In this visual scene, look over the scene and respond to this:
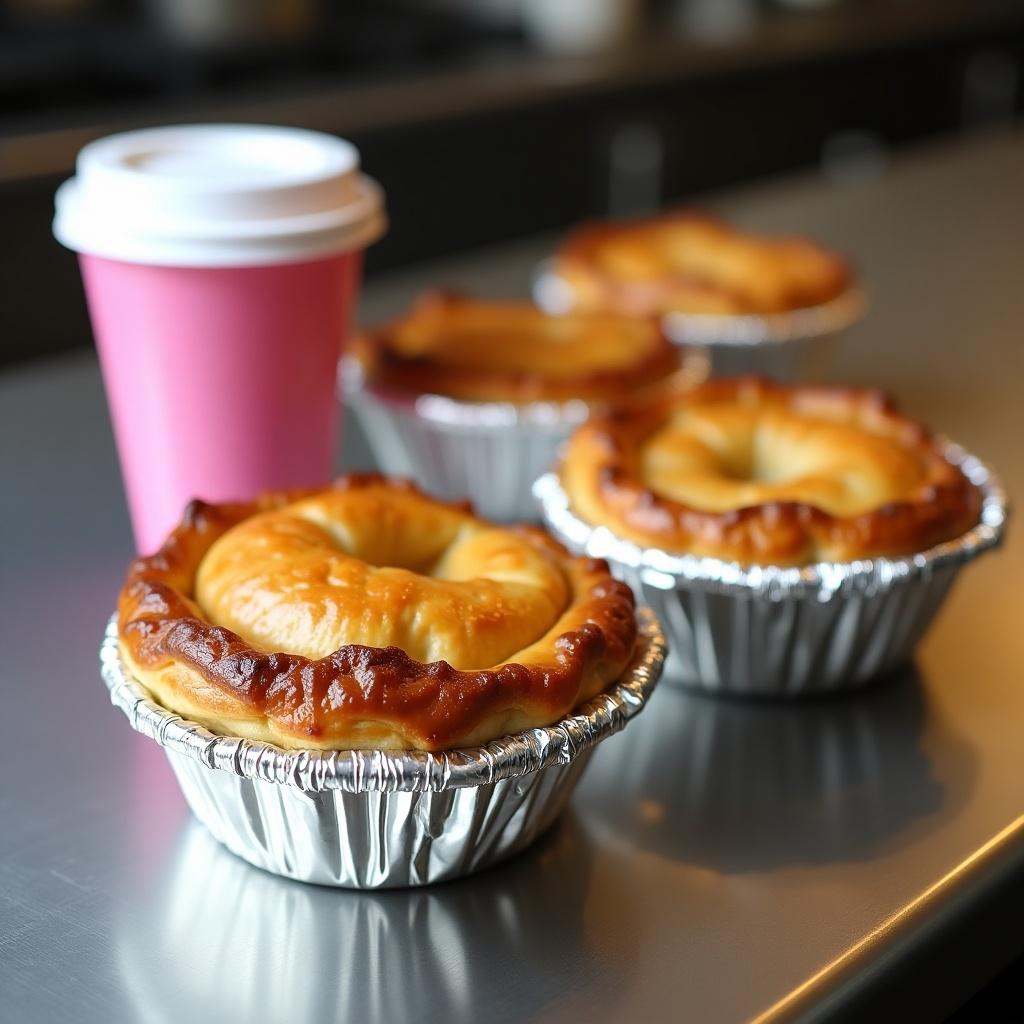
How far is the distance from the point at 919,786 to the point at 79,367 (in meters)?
1.12

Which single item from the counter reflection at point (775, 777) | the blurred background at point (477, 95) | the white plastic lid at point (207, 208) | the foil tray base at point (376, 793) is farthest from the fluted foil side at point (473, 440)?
the blurred background at point (477, 95)

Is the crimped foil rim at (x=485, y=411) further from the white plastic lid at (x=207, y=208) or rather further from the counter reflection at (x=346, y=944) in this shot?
the counter reflection at (x=346, y=944)

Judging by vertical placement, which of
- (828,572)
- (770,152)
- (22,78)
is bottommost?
(770,152)

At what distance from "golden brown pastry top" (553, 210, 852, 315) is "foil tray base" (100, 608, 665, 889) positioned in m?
0.86

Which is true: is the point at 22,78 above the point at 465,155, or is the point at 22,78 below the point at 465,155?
above

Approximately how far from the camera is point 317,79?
3.39 m

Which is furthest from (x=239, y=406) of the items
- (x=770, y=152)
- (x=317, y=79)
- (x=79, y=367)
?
(x=770, y=152)

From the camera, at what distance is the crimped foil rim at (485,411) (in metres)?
1.37

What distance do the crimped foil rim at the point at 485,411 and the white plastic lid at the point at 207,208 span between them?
0.20 meters

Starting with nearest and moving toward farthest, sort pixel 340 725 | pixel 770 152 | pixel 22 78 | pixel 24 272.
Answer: pixel 340 725 < pixel 24 272 < pixel 22 78 < pixel 770 152

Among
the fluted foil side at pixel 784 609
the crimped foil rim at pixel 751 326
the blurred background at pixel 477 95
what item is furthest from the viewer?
the blurred background at pixel 477 95

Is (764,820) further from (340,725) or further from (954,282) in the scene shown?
(954,282)

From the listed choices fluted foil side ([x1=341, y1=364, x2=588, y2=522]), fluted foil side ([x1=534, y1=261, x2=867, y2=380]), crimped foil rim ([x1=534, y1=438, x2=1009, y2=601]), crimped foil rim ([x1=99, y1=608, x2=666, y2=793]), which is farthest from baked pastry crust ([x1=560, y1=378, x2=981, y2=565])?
fluted foil side ([x1=534, y1=261, x2=867, y2=380])

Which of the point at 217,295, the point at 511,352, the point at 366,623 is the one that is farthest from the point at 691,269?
the point at 366,623
